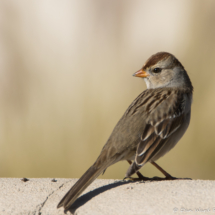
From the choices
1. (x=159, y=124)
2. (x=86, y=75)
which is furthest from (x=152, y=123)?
(x=86, y=75)

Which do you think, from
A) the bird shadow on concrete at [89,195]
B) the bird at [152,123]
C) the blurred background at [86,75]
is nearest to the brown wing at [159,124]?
the bird at [152,123]

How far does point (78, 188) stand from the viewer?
109 inches

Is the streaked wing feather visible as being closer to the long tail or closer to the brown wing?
the brown wing

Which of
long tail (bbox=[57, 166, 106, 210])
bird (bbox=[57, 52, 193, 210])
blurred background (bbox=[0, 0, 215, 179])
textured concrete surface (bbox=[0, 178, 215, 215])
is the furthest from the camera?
blurred background (bbox=[0, 0, 215, 179])

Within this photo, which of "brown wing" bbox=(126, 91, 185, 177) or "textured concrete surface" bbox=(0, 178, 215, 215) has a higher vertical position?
"brown wing" bbox=(126, 91, 185, 177)

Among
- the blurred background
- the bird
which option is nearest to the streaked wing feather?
the bird

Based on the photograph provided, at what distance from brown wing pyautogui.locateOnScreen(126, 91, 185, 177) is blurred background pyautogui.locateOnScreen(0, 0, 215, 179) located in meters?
1.19

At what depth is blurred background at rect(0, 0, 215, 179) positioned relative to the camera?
4.77 m

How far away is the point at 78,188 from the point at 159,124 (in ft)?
3.27

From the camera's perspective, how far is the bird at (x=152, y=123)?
327cm

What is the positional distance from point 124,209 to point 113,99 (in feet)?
8.43

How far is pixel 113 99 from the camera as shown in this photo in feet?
16.3

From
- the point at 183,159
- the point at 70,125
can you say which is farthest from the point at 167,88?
the point at 70,125

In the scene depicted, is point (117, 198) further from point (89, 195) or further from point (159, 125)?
point (159, 125)
